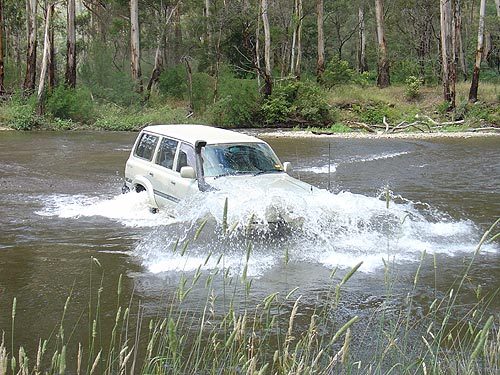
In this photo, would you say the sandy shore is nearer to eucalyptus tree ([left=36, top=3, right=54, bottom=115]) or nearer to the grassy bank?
the grassy bank

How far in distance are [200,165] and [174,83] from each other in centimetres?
3421

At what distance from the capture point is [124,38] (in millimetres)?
61875

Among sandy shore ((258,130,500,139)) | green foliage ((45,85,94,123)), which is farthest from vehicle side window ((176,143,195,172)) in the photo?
green foliage ((45,85,94,123))

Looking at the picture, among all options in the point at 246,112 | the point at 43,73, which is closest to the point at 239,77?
the point at 246,112

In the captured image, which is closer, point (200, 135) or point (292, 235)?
point (292, 235)

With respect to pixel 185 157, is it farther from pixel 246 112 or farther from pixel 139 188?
pixel 246 112

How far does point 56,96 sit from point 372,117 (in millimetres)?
16620

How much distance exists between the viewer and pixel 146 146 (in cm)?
1306

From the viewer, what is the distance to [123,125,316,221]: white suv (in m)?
10.9

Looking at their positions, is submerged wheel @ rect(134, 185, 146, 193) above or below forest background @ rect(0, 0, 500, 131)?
below

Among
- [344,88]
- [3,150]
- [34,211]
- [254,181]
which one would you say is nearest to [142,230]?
[254,181]

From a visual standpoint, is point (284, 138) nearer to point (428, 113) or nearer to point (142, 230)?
point (428, 113)

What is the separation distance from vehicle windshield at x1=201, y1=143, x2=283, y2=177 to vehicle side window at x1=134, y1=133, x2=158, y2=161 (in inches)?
63.3

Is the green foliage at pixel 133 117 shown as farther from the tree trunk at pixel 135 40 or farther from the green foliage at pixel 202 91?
the tree trunk at pixel 135 40
